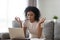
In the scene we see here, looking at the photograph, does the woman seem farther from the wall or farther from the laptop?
the wall

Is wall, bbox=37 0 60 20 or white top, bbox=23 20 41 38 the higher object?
wall, bbox=37 0 60 20

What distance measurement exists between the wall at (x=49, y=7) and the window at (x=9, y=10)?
0.55 metres

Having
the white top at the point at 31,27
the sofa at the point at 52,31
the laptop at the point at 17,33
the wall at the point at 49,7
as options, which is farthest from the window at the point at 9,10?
the laptop at the point at 17,33

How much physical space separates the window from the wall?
552 mm

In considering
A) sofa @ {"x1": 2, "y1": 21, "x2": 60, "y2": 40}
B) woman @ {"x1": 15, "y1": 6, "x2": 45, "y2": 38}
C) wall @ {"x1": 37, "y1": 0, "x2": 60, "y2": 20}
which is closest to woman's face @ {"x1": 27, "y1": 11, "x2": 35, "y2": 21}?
woman @ {"x1": 15, "y1": 6, "x2": 45, "y2": 38}

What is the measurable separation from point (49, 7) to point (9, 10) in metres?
1.23

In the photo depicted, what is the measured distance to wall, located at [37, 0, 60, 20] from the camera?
4.33 metres

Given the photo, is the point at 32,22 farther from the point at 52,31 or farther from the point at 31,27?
the point at 52,31

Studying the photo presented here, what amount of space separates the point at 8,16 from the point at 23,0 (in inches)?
25.7

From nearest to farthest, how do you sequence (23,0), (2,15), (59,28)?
(59,28), (2,15), (23,0)

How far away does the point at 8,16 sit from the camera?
4.03 m

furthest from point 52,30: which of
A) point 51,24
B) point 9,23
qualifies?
point 9,23

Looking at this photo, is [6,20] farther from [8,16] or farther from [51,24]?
[51,24]

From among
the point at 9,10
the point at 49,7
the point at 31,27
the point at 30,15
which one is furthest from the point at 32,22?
the point at 49,7
